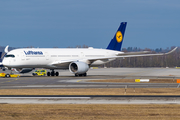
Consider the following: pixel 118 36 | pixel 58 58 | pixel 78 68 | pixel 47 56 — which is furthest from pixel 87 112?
pixel 118 36

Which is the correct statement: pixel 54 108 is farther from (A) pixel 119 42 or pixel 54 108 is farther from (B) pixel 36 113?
(A) pixel 119 42

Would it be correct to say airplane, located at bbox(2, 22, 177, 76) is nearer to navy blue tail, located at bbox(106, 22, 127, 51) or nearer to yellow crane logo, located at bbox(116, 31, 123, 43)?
navy blue tail, located at bbox(106, 22, 127, 51)

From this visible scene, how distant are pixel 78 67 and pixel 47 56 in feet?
19.9

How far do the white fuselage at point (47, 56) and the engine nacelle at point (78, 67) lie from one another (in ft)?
4.56

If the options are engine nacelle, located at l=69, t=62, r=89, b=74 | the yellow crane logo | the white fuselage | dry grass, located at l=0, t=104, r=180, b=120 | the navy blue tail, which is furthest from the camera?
the yellow crane logo

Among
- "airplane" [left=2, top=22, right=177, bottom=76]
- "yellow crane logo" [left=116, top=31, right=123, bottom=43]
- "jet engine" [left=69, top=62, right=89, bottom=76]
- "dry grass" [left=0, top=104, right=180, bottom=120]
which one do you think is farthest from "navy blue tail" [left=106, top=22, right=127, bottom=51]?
"dry grass" [left=0, top=104, right=180, bottom=120]

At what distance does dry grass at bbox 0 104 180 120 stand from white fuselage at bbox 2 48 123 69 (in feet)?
106

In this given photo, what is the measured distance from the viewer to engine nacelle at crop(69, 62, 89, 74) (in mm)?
55141

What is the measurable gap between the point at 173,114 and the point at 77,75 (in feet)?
133

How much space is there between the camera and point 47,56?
56.7 meters

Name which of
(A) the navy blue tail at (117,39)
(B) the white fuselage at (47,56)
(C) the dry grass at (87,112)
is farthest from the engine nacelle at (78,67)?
(C) the dry grass at (87,112)

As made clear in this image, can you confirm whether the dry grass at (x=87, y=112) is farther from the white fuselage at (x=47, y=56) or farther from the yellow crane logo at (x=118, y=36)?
the yellow crane logo at (x=118, y=36)

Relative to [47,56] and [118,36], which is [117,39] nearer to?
[118,36]

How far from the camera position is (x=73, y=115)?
19.0 m
